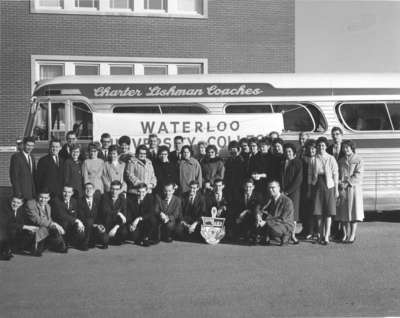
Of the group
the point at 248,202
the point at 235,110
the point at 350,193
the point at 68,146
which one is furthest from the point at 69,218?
the point at 350,193

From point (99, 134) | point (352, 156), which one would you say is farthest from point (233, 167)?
point (99, 134)

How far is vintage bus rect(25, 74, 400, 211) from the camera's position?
11180mm

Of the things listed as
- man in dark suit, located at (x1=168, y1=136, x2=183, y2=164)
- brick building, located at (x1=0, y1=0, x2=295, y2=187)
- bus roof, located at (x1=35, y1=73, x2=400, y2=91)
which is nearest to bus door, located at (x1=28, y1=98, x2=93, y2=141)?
bus roof, located at (x1=35, y1=73, x2=400, y2=91)

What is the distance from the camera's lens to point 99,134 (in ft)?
36.2

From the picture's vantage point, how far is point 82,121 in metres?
11.2

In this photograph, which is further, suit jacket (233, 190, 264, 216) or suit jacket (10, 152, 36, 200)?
suit jacket (233, 190, 264, 216)

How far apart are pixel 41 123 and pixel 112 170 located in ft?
7.81

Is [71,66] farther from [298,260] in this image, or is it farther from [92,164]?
[298,260]

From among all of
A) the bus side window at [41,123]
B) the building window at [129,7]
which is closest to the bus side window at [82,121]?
the bus side window at [41,123]

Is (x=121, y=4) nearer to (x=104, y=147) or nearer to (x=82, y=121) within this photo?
(x=82, y=121)

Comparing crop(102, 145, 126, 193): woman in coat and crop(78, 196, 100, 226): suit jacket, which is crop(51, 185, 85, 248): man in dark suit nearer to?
crop(78, 196, 100, 226): suit jacket

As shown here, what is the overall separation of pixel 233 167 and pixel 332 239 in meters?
2.24

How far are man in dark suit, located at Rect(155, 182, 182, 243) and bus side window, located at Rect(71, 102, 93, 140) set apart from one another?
244cm

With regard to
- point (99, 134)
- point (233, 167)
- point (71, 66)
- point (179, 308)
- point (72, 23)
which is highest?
point (72, 23)
